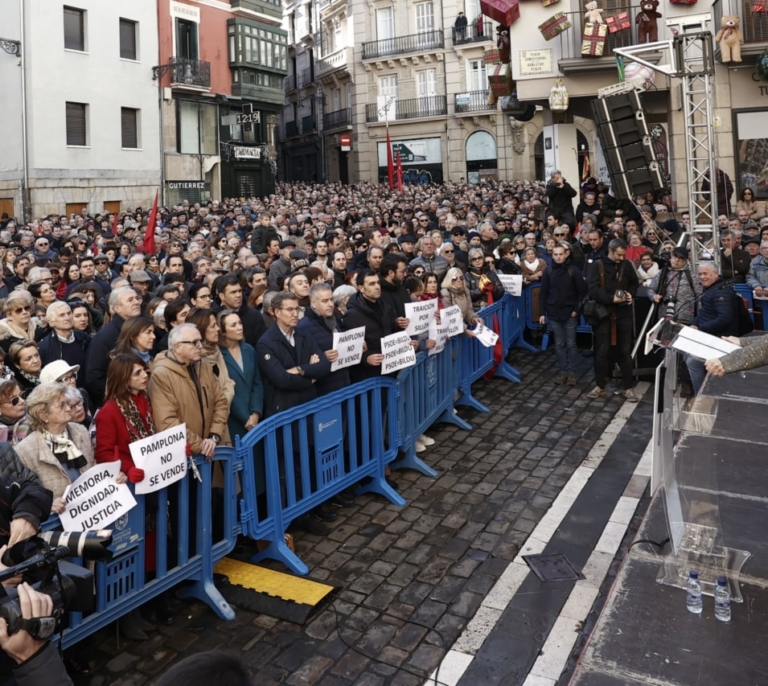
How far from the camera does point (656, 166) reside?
13.7m

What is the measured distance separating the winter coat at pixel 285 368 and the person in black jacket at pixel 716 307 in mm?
4318

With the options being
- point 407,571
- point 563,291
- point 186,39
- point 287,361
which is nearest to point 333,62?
point 186,39

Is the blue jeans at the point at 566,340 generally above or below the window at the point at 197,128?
below

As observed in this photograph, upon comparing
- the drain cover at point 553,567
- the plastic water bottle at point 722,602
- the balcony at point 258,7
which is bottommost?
the drain cover at point 553,567

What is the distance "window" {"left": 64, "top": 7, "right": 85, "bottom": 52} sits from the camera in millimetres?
28484

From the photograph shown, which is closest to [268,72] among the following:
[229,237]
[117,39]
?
[117,39]

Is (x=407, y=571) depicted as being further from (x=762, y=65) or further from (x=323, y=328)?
(x=762, y=65)

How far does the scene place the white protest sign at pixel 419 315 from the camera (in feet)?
24.7

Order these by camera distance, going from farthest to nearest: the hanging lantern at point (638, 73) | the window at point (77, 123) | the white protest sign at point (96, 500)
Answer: the window at point (77, 123), the hanging lantern at point (638, 73), the white protest sign at point (96, 500)

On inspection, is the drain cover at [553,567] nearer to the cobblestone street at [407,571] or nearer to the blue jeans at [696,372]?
the cobblestone street at [407,571]

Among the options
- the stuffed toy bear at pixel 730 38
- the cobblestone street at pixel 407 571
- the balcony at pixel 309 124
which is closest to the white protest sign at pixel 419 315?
the cobblestone street at pixel 407 571

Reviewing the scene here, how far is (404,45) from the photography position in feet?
152

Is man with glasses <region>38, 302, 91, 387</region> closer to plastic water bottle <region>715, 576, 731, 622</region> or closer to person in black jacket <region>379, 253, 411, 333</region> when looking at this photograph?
person in black jacket <region>379, 253, 411, 333</region>

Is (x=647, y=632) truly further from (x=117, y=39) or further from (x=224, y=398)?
(x=117, y=39)
